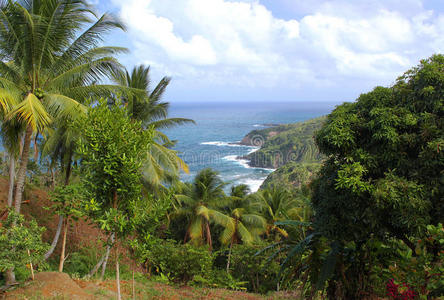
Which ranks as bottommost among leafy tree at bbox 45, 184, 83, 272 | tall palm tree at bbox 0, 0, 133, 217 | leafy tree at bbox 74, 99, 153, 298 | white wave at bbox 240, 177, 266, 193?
white wave at bbox 240, 177, 266, 193

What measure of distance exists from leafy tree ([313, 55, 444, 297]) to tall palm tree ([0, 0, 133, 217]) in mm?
5916

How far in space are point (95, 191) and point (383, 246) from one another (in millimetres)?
5392

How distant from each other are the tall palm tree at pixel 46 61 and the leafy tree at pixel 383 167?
19.4 feet

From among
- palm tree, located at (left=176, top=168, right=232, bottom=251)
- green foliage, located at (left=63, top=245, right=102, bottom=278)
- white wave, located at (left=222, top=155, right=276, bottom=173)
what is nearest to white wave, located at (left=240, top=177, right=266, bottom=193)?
white wave, located at (left=222, top=155, right=276, bottom=173)

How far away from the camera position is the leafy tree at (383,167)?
4.75 metres

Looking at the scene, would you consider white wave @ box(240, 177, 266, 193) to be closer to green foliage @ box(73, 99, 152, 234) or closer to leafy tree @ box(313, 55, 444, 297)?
leafy tree @ box(313, 55, 444, 297)

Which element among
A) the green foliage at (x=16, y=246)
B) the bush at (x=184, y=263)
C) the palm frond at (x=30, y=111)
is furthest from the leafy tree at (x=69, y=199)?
the bush at (x=184, y=263)

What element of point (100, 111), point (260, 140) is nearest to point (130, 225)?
point (100, 111)

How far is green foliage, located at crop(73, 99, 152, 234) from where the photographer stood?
459cm

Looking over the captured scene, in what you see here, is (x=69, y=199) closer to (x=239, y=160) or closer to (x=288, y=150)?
(x=288, y=150)

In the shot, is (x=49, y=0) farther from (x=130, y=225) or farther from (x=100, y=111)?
(x=130, y=225)

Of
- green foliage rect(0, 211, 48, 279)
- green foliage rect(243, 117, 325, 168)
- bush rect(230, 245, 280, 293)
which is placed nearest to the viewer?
green foliage rect(0, 211, 48, 279)

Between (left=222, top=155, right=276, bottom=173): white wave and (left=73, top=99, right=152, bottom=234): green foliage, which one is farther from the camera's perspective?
(left=222, top=155, right=276, bottom=173): white wave

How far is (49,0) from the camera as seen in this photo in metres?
7.69
